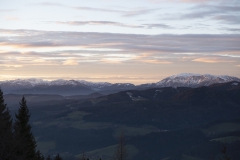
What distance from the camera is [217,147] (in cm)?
19888

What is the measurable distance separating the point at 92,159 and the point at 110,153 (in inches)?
663

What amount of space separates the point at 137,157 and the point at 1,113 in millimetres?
160822

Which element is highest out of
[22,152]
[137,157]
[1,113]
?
[1,113]

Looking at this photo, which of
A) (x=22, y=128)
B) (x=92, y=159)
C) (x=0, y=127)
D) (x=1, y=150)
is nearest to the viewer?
(x=1, y=150)

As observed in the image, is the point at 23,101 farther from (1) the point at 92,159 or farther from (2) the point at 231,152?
(2) the point at 231,152

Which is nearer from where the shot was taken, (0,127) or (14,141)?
(14,141)

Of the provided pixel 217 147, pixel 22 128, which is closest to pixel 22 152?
pixel 22 128

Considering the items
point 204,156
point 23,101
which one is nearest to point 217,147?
point 204,156

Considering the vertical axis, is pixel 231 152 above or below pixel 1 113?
below

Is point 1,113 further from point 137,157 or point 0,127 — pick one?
point 137,157

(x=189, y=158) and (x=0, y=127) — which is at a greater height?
(x=0, y=127)

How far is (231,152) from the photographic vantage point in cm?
18500

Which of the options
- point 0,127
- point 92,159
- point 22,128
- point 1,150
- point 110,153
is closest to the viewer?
point 1,150

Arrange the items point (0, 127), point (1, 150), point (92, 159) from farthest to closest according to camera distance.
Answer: point (92, 159)
point (0, 127)
point (1, 150)
